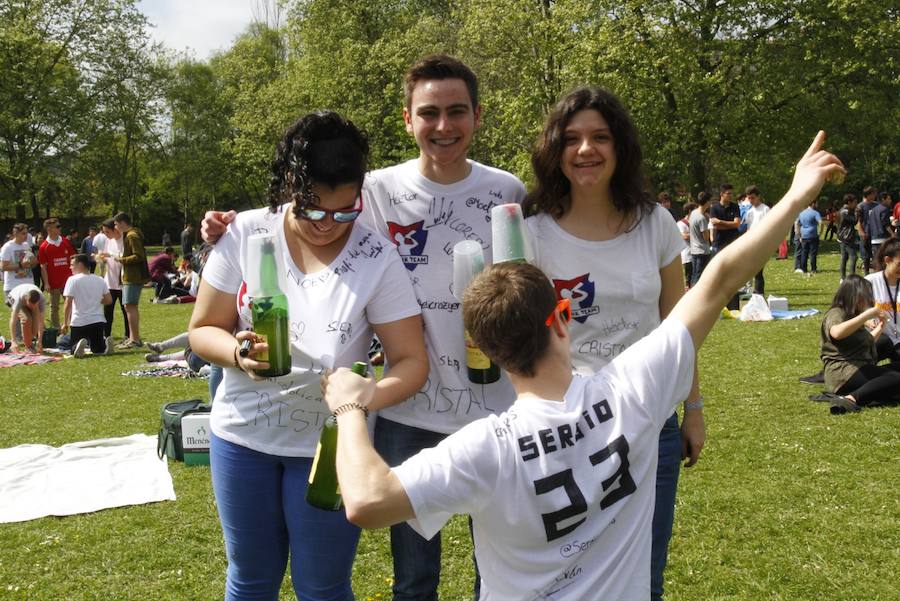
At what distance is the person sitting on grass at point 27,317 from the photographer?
12.8 m

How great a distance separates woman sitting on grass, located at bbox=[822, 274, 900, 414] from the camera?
7.21 m

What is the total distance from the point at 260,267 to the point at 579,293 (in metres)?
0.99

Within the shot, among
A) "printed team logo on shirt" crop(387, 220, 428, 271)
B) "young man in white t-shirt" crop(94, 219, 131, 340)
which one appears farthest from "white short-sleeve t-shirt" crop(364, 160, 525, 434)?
"young man in white t-shirt" crop(94, 219, 131, 340)

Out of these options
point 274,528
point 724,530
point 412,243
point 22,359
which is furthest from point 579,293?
point 22,359

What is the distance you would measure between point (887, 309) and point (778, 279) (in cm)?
1146

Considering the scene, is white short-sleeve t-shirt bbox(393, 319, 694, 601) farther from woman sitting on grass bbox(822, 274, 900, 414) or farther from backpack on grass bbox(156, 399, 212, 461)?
woman sitting on grass bbox(822, 274, 900, 414)

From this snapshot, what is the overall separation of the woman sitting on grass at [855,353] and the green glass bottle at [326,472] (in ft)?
20.2

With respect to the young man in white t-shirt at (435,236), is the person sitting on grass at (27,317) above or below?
below

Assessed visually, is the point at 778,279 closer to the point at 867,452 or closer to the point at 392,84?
the point at 867,452

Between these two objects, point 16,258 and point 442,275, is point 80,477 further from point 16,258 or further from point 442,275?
point 16,258

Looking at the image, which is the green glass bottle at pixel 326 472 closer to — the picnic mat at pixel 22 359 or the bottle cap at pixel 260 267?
the bottle cap at pixel 260 267

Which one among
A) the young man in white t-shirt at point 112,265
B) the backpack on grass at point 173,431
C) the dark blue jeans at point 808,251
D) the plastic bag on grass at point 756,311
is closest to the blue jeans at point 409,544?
the backpack on grass at point 173,431

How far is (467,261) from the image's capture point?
2.58 meters

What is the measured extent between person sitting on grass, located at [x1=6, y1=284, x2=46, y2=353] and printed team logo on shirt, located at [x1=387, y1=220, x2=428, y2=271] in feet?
38.6
